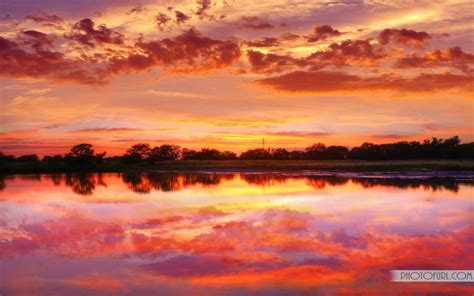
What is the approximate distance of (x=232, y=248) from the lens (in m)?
15.1

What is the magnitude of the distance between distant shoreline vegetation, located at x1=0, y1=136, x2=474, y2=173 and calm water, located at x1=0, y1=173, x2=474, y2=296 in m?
52.1

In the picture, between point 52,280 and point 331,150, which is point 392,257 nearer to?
point 52,280

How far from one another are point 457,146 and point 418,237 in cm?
10592

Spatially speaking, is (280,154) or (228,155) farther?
(228,155)

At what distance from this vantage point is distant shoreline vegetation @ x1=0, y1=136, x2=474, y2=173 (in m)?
87.6

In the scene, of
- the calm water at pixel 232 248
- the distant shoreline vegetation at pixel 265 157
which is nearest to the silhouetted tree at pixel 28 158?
the distant shoreline vegetation at pixel 265 157

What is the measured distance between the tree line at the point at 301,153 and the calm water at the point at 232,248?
247 ft

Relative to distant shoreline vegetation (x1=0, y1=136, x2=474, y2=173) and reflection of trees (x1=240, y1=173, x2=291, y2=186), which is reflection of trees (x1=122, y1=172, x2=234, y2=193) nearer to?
reflection of trees (x1=240, y1=173, x2=291, y2=186)

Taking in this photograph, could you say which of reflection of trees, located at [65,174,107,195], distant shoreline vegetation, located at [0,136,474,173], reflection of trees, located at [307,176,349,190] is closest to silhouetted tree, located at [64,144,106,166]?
distant shoreline vegetation, located at [0,136,474,173]

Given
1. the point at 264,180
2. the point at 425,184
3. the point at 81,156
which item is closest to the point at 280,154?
the point at 81,156

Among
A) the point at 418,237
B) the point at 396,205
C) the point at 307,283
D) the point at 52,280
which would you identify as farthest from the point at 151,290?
the point at 396,205

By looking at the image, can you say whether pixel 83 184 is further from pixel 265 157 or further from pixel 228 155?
pixel 228 155

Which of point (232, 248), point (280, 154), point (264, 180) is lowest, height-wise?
point (232, 248)

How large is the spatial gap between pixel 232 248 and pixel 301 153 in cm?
12329
